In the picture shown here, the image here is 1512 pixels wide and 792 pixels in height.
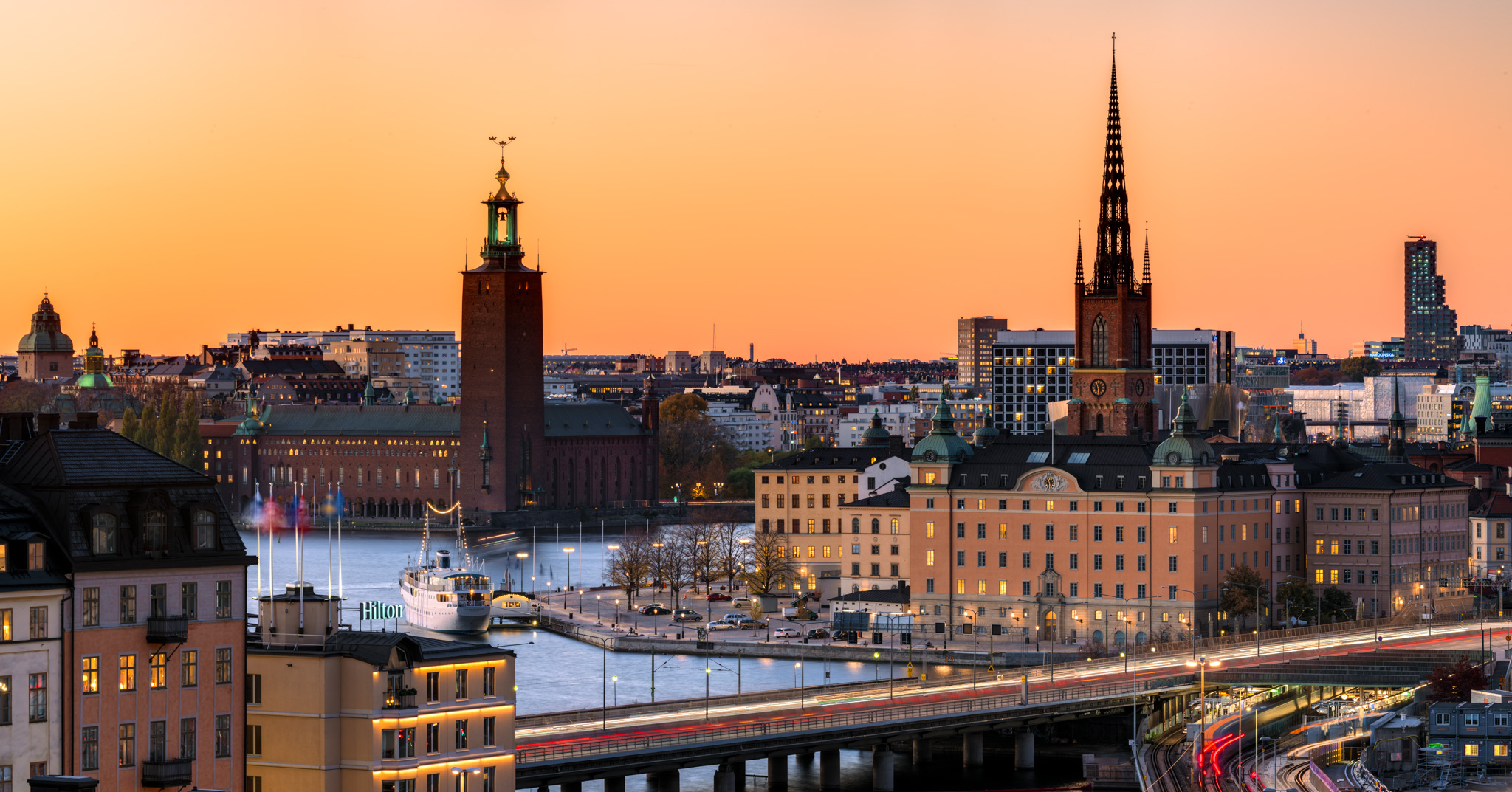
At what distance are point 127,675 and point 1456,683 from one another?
122 feet

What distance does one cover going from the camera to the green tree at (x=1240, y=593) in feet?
248

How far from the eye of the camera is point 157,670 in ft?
107

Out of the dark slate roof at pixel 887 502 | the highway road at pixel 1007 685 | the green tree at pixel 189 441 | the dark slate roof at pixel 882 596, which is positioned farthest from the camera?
the green tree at pixel 189 441

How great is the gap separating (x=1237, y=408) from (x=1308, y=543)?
153 ft

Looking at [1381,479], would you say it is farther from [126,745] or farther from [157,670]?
[126,745]

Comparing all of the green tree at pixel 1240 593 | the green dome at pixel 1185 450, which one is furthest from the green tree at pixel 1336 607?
the green dome at pixel 1185 450

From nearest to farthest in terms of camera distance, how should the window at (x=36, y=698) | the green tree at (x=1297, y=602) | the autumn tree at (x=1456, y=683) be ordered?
the window at (x=36, y=698) < the autumn tree at (x=1456, y=683) < the green tree at (x=1297, y=602)

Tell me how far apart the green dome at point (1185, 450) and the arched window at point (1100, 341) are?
68.6ft

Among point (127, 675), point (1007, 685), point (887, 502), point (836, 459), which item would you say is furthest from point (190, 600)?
point (836, 459)

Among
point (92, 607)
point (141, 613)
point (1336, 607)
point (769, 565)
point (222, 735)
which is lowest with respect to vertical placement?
point (1336, 607)

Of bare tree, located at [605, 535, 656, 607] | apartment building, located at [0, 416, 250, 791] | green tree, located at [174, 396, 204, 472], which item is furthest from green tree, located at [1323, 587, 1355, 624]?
green tree, located at [174, 396, 204, 472]

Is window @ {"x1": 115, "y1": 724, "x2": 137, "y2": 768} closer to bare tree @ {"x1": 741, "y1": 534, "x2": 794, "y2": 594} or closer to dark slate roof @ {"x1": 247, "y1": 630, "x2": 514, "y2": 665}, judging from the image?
dark slate roof @ {"x1": 247, "y1": 630, "x2": 514, "y2": 665}

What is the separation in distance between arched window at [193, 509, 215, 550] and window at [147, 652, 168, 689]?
1466 mm

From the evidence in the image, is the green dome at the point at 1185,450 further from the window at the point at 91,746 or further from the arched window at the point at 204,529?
the window at the point at 91,746
